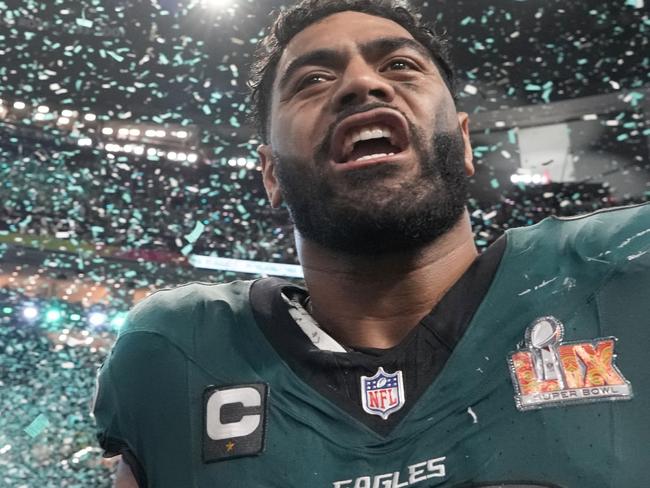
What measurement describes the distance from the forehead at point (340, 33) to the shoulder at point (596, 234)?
1.20 ft

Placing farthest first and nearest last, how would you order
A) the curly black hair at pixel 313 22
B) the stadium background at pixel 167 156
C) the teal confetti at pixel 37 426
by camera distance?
the teal confetti at pixel 37 426
the stadium background at pixel 167 156
the curly black hair at pixel 313 22

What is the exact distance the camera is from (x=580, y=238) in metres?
0.73

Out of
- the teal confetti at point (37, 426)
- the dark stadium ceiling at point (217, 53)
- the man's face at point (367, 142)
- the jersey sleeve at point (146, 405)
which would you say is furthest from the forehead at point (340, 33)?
the teal confetti at point (37, 426)

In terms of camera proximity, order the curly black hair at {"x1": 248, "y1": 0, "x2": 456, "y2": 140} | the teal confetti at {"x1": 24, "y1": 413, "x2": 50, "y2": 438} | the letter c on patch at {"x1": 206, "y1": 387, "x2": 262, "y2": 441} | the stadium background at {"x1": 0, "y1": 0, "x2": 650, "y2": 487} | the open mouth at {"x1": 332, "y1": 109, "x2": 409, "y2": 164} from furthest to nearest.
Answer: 1. the teal confetti at {"x1": 24, "y1": 413, "x2": 50, "y2": 438}
2. the stadium background at {"x1": 0, "y1": 0, "x2": 650, "y2": 487}
3. the curly black hair at {"x1": 248, "y1": 0, "x2": 456, "y2": 140}
4. the open mouth at {"x1": 332, "y1": 109, "x2": 409, "y2": 164}
5. the letter c on patch at {"x1": 206, "y1": 387, "x2": 262, "y2": 441}

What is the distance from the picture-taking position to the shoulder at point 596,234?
688mm

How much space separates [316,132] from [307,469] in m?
0.43

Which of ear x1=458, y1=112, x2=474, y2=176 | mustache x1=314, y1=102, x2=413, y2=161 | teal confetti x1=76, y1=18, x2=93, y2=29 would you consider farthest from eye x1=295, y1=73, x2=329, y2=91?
teal confetti x1=76, y1=18, x2=93, y2=29

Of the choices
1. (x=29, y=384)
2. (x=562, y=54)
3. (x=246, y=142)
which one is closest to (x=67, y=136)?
(x=246, y=142)

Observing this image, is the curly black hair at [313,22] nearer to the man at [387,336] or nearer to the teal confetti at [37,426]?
the man at [387,336]

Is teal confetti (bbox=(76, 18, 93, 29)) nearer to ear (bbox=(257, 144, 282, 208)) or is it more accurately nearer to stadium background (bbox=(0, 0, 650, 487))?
stadium background (bbox=(0, 0, 650, 487))

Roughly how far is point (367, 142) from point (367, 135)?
0.02m

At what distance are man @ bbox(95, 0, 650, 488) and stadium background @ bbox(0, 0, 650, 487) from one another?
5573mm

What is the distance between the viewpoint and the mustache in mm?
812

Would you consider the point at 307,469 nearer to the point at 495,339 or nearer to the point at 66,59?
the point at 495,339
